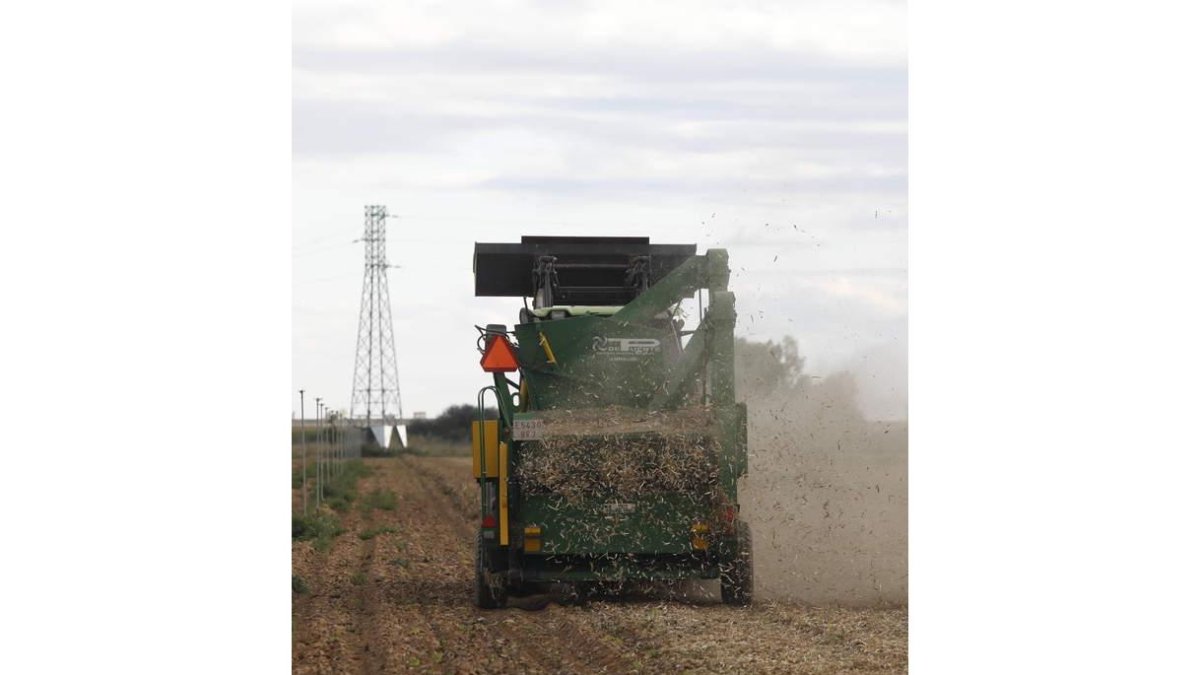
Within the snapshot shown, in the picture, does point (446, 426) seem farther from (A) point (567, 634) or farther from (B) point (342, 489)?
(A) point (567, 634)

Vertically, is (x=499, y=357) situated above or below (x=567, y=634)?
above

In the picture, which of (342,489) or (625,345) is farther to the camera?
(342,489)

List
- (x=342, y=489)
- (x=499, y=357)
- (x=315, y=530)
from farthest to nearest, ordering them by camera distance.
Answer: (x=342, y=489), (x=315, y=530), (x=499, y=357)

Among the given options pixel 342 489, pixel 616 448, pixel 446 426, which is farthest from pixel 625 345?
pixel 446 426

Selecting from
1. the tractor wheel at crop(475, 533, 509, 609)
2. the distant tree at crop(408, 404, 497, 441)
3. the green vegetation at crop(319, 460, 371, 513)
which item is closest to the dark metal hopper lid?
the tractor wheel at crop(475, 533, 509, 609)

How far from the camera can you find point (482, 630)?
13.8 metres

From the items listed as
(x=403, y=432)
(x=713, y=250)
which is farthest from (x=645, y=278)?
(x=403, y=432)

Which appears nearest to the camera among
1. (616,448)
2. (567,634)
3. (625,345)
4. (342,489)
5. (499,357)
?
(567,634)

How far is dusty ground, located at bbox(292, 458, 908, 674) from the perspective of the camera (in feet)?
38.3

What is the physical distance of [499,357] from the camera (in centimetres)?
1536

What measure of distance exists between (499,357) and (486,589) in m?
2.34

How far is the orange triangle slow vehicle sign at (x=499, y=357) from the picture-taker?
15344mm

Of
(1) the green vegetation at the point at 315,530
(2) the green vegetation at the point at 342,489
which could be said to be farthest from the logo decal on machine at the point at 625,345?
(2) the green vegetation at the point at 342,489

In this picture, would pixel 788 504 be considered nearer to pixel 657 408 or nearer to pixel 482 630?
pixel 657 408
